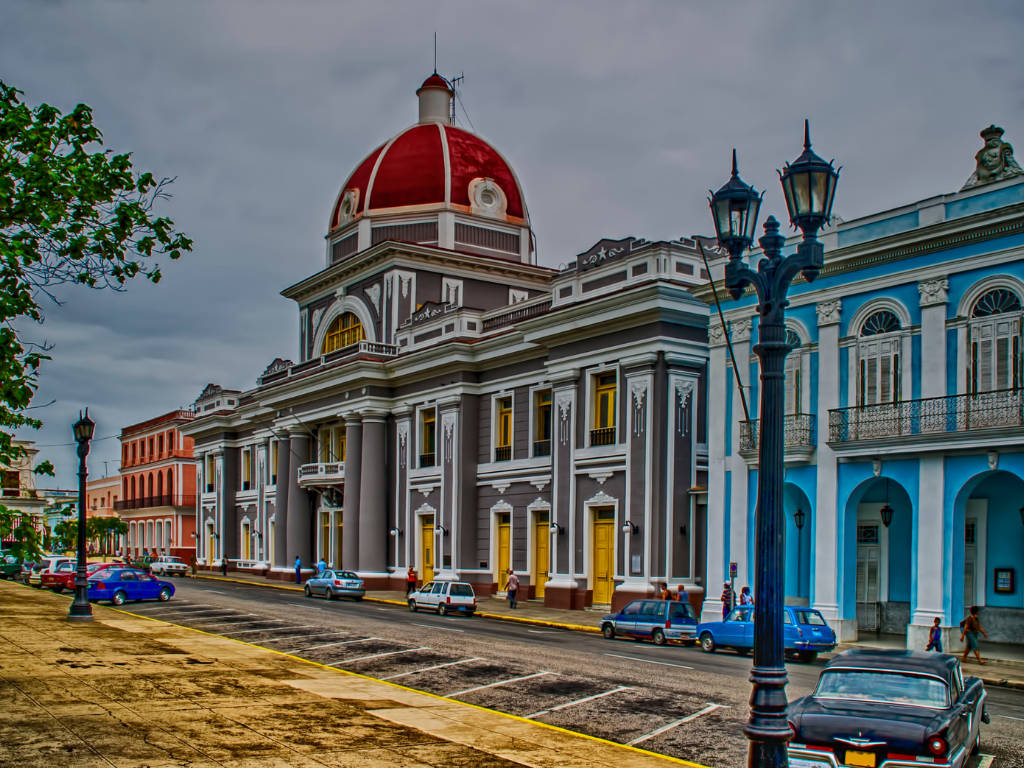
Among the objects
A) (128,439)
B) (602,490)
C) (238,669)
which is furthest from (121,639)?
(128,439)

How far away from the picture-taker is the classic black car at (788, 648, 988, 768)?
10742mm

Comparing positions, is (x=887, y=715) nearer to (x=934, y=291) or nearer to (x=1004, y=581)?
(x=1004, y=581)

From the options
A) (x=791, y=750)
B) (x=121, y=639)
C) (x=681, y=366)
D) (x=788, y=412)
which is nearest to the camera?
(x=791, y=750)

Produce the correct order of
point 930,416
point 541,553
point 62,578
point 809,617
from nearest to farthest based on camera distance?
point 809,617 < point 930,416 < point 541,553 < point 62,578

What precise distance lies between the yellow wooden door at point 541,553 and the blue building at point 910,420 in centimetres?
1139

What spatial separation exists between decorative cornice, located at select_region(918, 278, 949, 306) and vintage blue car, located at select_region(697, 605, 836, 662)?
8.02 metres

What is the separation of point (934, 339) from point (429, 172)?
33675 millimetres

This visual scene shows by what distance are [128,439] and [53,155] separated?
92.1 m

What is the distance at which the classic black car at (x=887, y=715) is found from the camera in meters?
10.7

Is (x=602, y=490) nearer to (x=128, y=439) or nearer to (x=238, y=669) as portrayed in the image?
(x=238, y=669)

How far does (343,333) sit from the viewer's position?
57.4m

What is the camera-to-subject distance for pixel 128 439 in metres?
98.3

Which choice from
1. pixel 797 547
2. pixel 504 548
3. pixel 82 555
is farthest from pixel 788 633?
pixel 504 548

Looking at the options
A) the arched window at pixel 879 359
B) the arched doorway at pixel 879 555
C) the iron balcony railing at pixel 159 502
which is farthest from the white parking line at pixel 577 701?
the iron balcony railing at pixel 159 502
